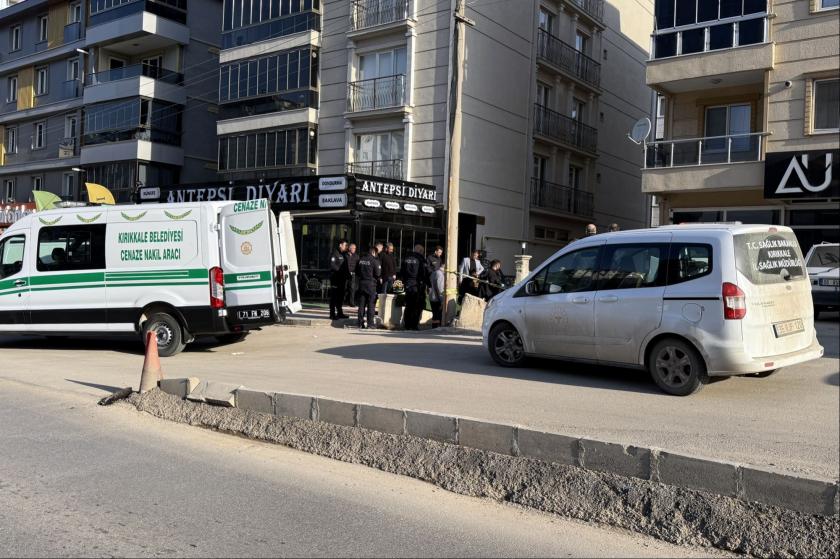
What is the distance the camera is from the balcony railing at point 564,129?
96.5 ft

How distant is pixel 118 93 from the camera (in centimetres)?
3350

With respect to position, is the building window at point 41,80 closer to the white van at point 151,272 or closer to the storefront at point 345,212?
the storefront at point 345,212

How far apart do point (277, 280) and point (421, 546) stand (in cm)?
820

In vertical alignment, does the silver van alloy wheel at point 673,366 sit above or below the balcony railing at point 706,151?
below

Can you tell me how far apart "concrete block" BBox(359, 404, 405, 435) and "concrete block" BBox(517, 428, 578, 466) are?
3.87 ft

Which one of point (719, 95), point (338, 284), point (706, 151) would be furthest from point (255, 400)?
point (719, 95)

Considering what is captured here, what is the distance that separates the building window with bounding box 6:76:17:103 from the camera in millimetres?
40562

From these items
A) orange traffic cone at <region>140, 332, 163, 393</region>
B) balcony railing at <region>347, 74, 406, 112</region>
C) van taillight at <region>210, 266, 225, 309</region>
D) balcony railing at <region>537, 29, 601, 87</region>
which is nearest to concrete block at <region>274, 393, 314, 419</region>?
orange traffic cone at <region>140, 332, 163, 393</region>

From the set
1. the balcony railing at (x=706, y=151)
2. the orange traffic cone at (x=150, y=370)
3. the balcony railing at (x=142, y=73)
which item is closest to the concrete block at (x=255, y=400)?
the orange traffic cone at (x=150, y=370)

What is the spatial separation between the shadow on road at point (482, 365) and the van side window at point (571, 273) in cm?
112

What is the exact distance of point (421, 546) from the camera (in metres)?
4.28

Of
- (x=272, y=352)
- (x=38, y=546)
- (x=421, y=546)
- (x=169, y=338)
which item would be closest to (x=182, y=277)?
(x=169, y=338)

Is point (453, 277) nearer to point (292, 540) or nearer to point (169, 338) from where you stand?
point (169, 338)

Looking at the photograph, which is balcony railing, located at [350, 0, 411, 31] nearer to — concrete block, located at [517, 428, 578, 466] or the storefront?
the storefront
